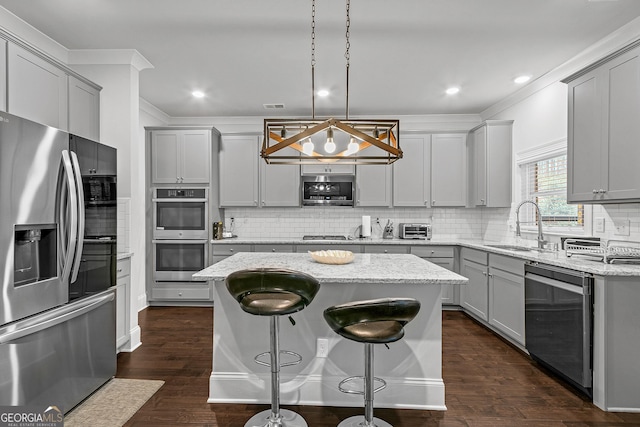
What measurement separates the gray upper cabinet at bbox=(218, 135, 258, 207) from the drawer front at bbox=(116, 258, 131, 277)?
6.83ft

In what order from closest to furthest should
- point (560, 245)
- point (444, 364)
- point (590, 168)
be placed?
point (590, 168), point (444, 364), point (560, 245)

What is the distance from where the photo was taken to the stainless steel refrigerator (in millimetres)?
1865

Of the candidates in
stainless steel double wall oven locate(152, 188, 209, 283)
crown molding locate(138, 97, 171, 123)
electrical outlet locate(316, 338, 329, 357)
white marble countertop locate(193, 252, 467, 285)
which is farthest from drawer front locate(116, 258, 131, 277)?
crown molding locate(138, 97, 171, 123)

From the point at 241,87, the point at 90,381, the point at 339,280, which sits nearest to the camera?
the point at 339,280

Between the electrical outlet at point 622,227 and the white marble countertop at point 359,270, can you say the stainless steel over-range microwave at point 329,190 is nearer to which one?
the white marble countertop at point 359,270

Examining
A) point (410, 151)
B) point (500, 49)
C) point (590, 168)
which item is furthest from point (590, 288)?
point (410, 151)

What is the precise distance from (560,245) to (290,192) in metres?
3.33

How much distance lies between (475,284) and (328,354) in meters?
2.61

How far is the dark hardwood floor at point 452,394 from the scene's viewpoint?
7.50 ft

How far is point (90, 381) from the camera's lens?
2.48m

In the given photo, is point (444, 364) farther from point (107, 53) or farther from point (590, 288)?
point (107, 53)

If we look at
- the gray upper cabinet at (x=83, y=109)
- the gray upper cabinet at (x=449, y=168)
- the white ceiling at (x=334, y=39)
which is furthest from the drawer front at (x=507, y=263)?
the gray upper cabinet at (x=83, y=109)

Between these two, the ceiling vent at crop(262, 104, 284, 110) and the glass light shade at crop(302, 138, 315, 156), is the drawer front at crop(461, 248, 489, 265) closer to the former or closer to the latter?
the glass light shade at crop(302, 138, 315, 156)

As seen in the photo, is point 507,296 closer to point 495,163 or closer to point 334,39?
point 495,163
